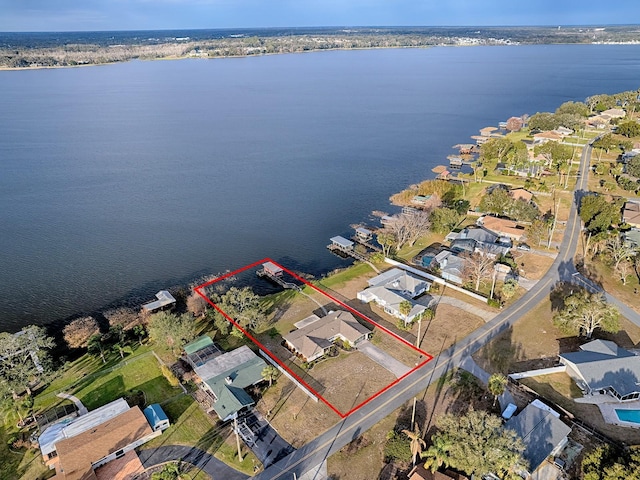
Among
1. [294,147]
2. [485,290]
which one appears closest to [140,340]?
[485,290]

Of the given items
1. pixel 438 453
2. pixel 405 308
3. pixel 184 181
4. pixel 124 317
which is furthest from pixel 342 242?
pixel 184 181

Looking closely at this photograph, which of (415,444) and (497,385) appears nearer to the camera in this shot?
(415,444)

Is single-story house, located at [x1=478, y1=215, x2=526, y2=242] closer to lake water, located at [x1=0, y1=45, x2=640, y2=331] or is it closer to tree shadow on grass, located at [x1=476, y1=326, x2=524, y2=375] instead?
lake water, located at [x1=0, y1=45, x2=640, y2=331]

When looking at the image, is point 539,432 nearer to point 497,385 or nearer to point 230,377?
point 497,385

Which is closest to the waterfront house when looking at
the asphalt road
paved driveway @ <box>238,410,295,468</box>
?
paved driveway @ <box>238,410,295,468</box>

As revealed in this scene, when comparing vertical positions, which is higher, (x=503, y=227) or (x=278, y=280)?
(x=503, y=227)

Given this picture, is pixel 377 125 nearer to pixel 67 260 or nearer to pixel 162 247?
pixel 162 247

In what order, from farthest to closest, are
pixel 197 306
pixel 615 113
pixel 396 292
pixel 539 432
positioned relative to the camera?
pixel 615 113 < pixel 396 292 < pixel 197 306 < pixel 539 432
